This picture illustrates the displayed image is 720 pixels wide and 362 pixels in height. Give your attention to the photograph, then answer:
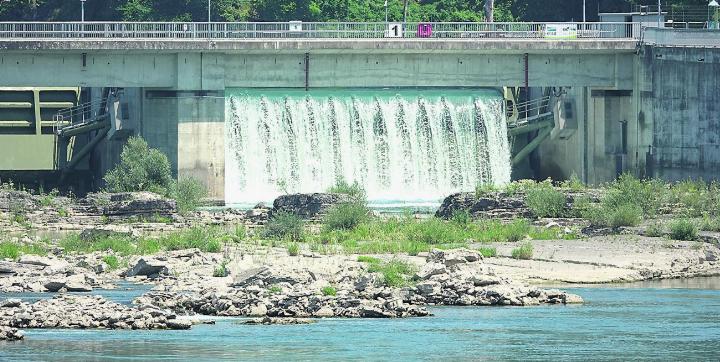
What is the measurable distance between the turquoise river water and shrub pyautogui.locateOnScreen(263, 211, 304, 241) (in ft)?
55.0

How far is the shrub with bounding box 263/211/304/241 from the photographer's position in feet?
238

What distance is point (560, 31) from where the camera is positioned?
3789 inches

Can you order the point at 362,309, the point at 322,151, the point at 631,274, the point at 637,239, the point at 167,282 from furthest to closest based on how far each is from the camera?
1. the point at 322,151
2. the point at 637,239
3. the point at 631,274
4. the point at 167,282
5. the point at 362,309

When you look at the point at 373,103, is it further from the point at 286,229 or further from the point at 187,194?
the point at 286,229

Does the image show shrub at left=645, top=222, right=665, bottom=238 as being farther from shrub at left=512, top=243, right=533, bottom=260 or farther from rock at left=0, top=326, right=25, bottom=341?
rock at left=0, top=326, right=25, bottom=341

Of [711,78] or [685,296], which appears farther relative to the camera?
[711,78]

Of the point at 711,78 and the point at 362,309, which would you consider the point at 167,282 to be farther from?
the point at 711,78

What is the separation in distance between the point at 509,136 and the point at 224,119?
13.9m

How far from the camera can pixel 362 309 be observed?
5416cm

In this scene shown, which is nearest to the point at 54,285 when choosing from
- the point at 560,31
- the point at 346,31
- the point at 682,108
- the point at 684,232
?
the point at 684,232

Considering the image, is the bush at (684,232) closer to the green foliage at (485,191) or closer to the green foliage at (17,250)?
the green foliage at (485,191)

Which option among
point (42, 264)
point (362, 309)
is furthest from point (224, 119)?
point (362, 309)

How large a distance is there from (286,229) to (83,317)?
21187mm

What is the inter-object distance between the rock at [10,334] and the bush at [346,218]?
85.6ft
